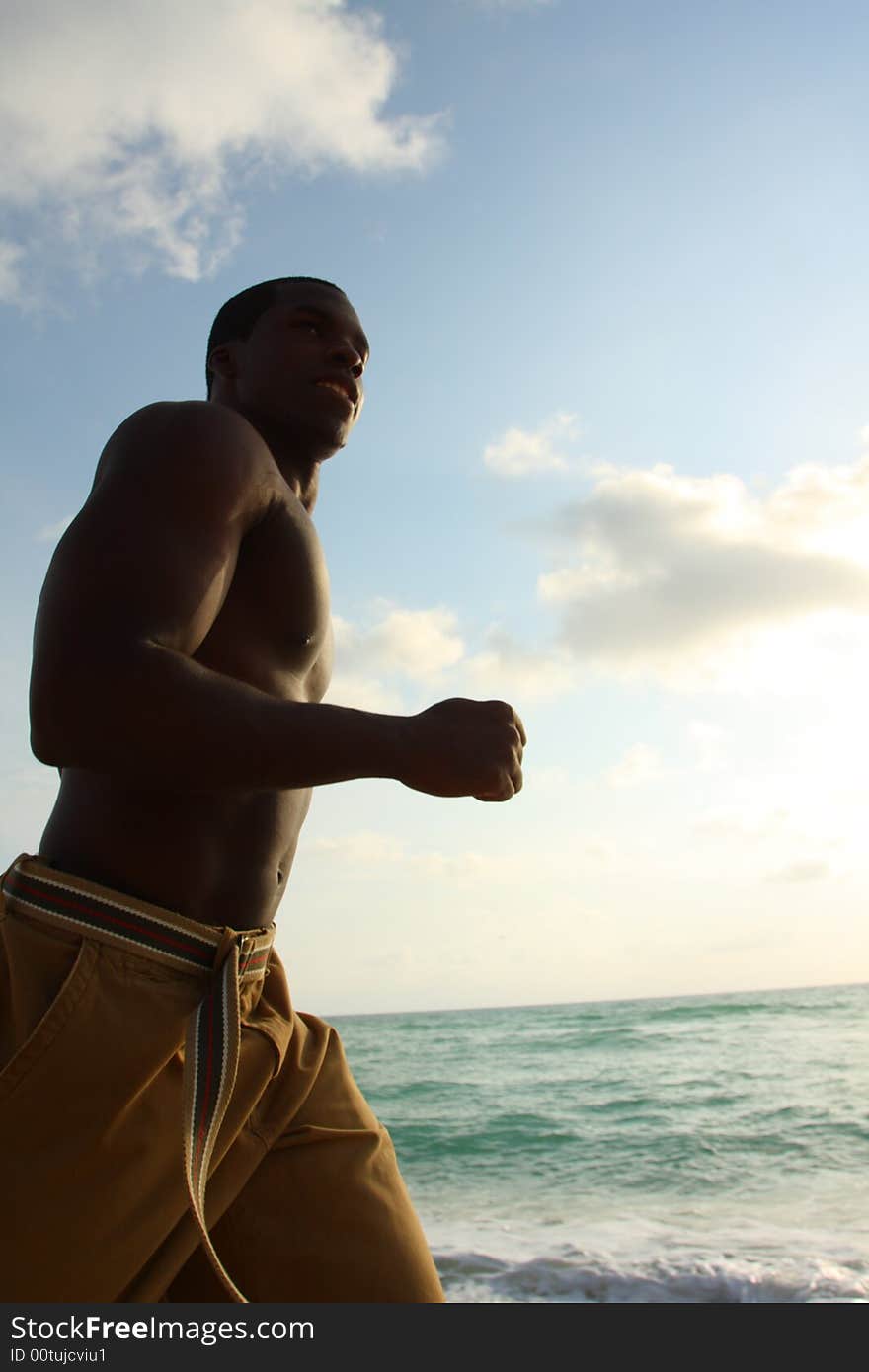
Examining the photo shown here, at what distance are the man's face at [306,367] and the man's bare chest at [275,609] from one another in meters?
0.34

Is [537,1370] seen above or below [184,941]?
below

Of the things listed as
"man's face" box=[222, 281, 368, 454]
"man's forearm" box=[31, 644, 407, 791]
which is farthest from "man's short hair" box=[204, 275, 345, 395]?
"man's forearm" box=[31, 644, 407, 791]

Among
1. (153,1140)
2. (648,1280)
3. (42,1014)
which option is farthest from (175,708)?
(648,1280)

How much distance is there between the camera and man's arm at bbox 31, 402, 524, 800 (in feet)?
4.25

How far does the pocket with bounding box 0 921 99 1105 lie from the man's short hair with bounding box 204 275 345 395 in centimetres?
127

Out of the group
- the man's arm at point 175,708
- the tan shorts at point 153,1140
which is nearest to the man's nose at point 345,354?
the man's arm at point 175,708

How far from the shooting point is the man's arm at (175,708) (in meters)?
1.30

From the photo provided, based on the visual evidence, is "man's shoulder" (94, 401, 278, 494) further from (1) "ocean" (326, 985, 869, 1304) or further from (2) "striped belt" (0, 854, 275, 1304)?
(1) "ocean" (326, 985, 869, 1304)

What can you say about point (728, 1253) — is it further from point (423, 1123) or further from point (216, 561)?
point (423, 1123)

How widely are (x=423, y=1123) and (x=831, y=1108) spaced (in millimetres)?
5081

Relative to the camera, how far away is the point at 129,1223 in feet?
4.57

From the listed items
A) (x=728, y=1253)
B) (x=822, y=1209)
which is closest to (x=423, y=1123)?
(x=822, y=1209)

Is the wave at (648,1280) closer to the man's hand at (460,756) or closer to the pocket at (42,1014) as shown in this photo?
the pocket at (42,1014)

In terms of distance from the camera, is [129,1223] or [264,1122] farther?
[264,1122]
